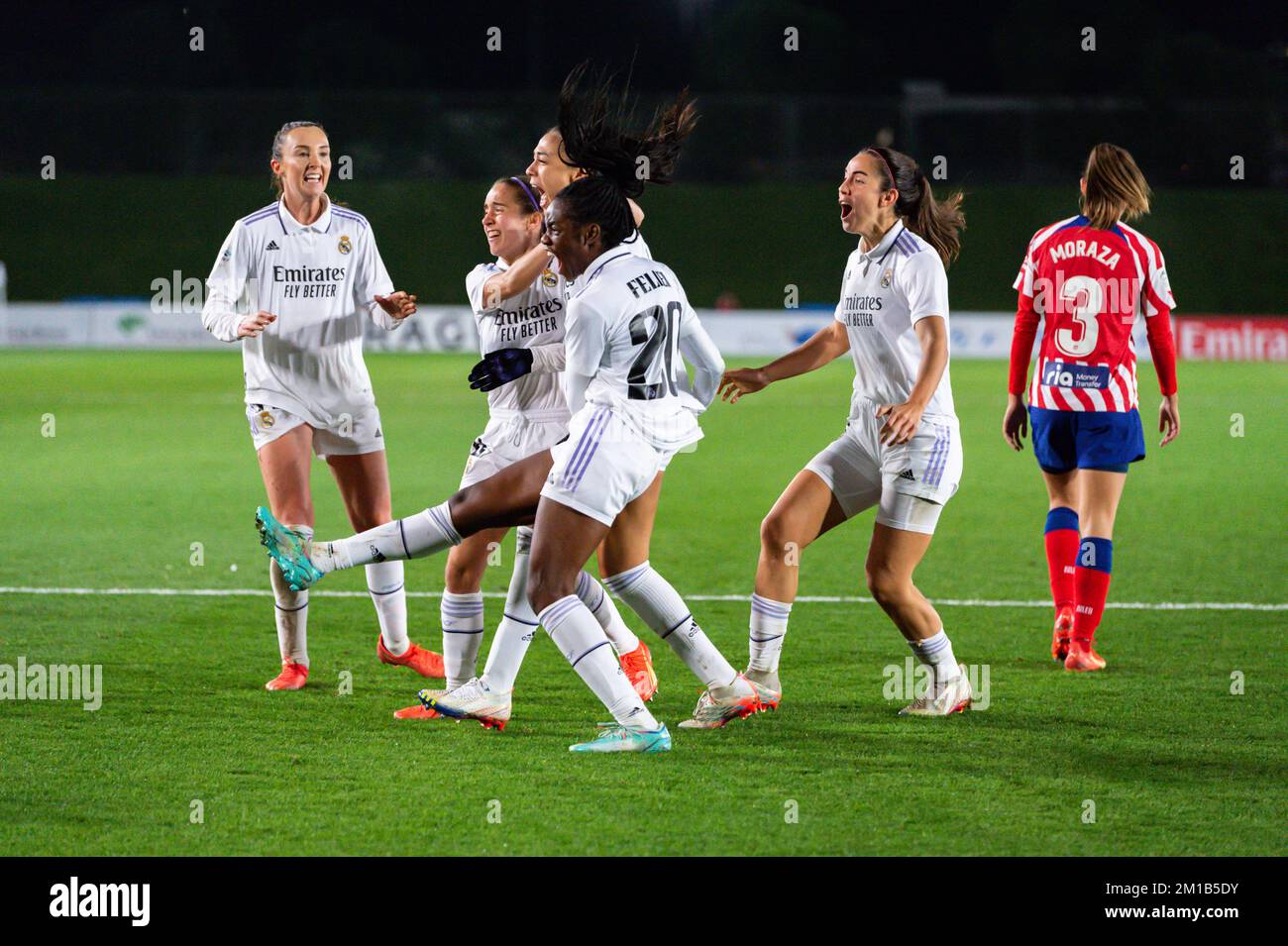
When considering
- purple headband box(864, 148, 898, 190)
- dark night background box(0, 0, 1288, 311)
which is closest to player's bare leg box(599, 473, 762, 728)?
purple headband box(864, 148, 898, 190)

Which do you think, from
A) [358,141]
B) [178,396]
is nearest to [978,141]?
[358,141]

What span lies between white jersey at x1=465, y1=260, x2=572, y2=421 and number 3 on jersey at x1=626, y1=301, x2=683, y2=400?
783mm

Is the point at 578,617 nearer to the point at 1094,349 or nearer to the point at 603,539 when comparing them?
the point at 603,539

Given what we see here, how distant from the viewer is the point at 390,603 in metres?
6.30

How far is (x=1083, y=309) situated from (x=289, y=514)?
11.1 feet

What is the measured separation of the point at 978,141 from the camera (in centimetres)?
3856

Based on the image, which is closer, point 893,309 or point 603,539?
point 603,539

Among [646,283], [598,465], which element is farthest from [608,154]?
[598,465]

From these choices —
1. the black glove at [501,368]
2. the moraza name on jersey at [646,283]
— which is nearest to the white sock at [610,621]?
the black glove at [501,368]

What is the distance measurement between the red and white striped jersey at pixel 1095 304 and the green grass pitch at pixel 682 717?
3.76 ft

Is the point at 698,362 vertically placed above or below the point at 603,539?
above

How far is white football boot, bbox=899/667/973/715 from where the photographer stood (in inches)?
220

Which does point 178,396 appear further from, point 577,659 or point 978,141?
point 978,141

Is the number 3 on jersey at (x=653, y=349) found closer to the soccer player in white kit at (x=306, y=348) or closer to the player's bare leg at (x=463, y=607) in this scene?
the player's bare leg at (x=463, y=607)
